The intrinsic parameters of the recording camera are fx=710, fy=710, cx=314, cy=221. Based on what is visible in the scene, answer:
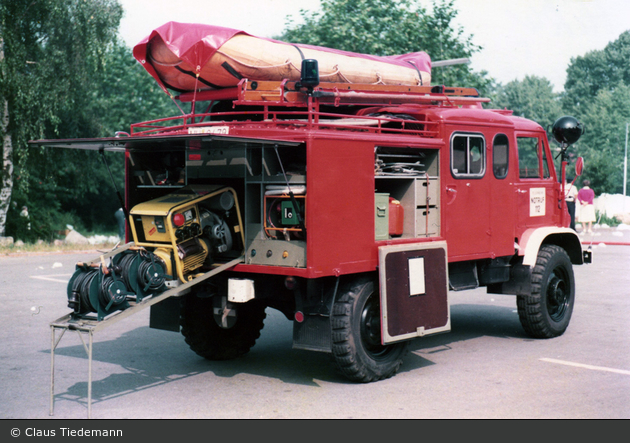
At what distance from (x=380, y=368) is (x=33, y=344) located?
4.30 metres

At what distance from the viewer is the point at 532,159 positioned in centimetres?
900

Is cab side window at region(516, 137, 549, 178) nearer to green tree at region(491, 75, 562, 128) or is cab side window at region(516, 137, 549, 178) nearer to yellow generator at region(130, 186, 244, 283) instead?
yellow generator at region(130, 186, 244, 283)

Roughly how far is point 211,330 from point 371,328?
1829 mm

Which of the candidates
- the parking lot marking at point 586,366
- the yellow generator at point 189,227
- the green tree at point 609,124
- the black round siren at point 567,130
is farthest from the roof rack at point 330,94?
the green tree at point 609,124

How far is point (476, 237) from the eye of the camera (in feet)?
25.8

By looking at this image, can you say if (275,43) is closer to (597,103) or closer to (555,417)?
(555,417)

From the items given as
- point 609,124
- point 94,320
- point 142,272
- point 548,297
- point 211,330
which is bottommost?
point 211,330

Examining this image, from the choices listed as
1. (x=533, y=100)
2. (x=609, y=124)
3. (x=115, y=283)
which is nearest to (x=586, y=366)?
(x=115, y=283)

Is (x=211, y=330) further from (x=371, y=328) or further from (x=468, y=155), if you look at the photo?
(x=468, y=155)

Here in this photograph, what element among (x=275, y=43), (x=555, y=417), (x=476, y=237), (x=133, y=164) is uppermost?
(x=275, y=43)

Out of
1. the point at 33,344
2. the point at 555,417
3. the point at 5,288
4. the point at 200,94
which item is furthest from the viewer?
the point at 5,288

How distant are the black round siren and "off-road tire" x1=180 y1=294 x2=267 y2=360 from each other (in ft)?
14.9

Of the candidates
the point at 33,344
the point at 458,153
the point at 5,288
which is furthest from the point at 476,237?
the point at 5,288

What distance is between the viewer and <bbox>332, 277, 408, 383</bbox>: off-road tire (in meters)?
6.32
